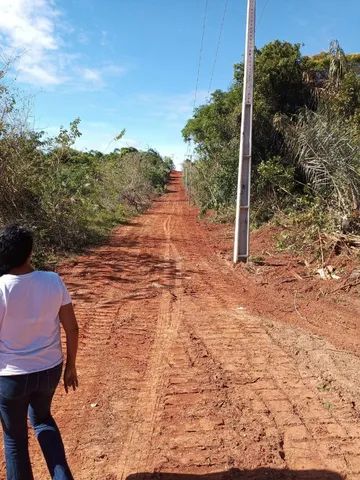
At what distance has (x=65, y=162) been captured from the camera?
43.4 ft

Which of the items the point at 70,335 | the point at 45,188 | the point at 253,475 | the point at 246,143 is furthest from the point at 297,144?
the point at 70,335

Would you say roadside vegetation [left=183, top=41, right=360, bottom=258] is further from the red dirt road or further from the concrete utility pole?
the red dirt road

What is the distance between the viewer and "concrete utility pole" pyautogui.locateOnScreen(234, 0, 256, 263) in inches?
419

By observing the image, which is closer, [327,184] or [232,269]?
[232,269]

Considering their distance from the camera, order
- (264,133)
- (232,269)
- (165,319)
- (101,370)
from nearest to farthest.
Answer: (101,370), (165,319), (232,269), (264,133)

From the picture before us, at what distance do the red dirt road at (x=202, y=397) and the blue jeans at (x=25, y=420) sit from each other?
0.53m

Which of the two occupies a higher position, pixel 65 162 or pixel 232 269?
pixel 65 162

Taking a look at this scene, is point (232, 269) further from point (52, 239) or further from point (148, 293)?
point (52, 239)

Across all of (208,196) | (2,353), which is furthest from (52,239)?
(208,196)

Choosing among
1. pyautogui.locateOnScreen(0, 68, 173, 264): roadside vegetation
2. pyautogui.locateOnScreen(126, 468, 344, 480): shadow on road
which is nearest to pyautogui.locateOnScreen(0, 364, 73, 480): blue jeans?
pyautogui.locateOnScreen(126, 468, 344, 480): shadow on road

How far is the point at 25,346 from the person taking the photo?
257cm

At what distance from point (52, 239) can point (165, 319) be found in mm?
6239

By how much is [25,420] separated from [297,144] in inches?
472

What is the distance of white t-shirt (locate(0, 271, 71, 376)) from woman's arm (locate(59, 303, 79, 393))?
0.33 ft
